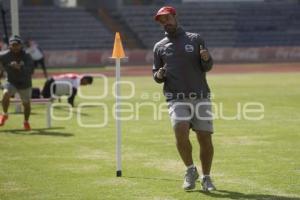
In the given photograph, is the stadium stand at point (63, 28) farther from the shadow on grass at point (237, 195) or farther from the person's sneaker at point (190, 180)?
the shadow on grass at point (237, 195)

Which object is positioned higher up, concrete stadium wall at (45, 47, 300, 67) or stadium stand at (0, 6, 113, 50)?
stadium stand at (0, 6, 113, 50)

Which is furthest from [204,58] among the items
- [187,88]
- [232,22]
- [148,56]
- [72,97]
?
[232,22]

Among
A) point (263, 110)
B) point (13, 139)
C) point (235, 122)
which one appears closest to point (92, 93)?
point (263, 110)

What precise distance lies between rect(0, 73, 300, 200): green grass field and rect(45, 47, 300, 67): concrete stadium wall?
2420cm

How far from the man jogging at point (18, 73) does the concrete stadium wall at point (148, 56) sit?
26.4 metres

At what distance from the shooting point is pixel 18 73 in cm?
1482

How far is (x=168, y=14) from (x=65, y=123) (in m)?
8.38

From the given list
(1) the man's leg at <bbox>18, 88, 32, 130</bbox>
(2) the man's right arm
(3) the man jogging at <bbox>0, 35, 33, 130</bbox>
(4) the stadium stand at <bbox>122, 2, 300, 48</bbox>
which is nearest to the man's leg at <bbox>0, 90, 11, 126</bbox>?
(3) the man jogging at <bbox>0, 35, 33, 130</bbox>

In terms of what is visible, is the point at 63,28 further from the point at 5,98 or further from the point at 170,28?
the point at 170,28

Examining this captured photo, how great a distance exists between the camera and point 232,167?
10.1m

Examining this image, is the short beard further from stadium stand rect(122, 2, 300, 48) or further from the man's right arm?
stadium stand rect(122, 2, 300, 48)

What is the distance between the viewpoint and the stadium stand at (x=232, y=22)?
1981 inches

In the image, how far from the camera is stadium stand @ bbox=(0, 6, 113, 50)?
156 feet

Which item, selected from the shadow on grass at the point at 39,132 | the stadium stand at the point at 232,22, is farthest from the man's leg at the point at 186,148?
the stadium stand at the point at 232,22
